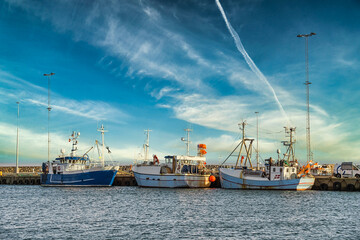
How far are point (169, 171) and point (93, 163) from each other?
1732 centimetres

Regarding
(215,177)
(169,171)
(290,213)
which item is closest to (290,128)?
(215,177)

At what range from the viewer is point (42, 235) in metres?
32.9

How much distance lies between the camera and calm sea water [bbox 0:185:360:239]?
33688mm

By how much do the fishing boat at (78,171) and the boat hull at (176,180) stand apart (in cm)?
821

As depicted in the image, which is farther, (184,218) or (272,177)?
(272,177)

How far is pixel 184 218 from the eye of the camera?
42.3m

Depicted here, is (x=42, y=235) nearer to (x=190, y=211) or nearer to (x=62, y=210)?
(x=62, y=210)

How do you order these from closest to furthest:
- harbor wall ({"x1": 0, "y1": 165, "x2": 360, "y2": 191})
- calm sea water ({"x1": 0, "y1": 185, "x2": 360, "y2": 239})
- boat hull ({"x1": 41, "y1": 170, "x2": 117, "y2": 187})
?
1. calm sea water ({"x1": 0, "y1": 185, "x2": 360, "y2": 239})
2. harbor wall ({"x1": 0, "y1": 165, "x2": 360, "y2": 191})
3. boat hull ({"x1": 41, "y1": 170, "x2": 117, "y2": 187})

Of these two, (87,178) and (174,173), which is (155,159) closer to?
(174,173)

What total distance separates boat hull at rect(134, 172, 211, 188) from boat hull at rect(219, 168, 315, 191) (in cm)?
419

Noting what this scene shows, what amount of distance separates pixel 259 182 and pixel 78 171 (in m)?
38.7

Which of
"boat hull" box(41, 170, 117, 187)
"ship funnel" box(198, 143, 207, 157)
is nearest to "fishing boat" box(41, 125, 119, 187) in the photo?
"boat hull" box(41, 170, 117, 187)

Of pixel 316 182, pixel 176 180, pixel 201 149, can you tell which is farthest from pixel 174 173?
pixel 316 182

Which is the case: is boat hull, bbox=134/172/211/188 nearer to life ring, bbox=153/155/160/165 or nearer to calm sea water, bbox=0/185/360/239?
life ring, bbox=153/155/160/165
